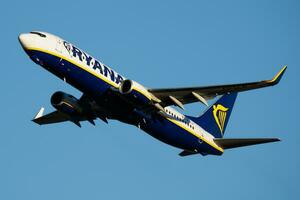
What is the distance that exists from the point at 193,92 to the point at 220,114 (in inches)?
493

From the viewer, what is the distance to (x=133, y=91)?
159ft

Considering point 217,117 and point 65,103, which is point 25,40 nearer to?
point 65,103

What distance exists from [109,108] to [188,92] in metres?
6.31

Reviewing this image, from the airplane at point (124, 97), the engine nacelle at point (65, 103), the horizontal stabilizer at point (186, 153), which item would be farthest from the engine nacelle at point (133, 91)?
the horizontal stabilizer at point (186, 153)

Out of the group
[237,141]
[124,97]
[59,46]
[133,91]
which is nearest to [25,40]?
[59,46]

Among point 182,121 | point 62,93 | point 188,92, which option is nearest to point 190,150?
point 182,121

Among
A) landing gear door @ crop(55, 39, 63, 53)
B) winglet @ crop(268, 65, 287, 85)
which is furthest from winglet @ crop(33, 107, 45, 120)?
winglet @ crop(268, 65, 287, 85)

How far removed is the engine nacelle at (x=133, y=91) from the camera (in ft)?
159

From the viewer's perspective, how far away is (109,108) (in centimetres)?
5081

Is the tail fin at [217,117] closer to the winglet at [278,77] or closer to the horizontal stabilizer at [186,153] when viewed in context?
the horizontal stabilizer at [186,153]

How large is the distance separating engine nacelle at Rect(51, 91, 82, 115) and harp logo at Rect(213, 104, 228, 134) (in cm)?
1426

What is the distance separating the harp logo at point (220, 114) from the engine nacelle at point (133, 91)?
1333 centimetres

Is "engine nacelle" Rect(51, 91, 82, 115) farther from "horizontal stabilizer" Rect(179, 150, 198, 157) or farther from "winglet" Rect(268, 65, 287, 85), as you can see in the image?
"winglet" Rect(268, 65, 287, 85)

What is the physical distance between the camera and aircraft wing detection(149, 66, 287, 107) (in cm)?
4703
